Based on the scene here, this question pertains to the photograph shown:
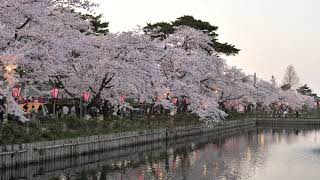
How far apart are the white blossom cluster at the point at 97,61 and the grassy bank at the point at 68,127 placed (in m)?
1.60

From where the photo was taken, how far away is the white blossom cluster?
23.2 meters

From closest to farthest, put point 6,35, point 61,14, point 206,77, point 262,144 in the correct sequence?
point 6,35, point 61,14, point 262,144, point 206,77

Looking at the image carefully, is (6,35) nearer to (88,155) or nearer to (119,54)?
(88,155)

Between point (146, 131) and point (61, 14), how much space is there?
11.9 m

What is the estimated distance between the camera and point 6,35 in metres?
21.8

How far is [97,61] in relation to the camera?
110 feet

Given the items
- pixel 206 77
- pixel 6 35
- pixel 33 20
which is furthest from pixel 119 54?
pixel 206 77

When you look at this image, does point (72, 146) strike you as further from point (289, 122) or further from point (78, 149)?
point (289, 122)

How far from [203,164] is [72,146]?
7761 mm

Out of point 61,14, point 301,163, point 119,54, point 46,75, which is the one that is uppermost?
point 61,14

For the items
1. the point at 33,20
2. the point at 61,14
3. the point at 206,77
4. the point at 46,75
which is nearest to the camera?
the point at 33,20

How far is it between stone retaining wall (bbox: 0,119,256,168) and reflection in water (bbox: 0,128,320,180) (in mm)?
1282

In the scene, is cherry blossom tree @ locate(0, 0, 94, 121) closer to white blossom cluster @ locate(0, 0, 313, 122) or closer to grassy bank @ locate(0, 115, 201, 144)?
white blossom cluster @ locate(0, 0, 313, 122)

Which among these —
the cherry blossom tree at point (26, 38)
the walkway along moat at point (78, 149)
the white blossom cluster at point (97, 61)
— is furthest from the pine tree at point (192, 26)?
A: the cherry blossom tree at point (26, 38)
